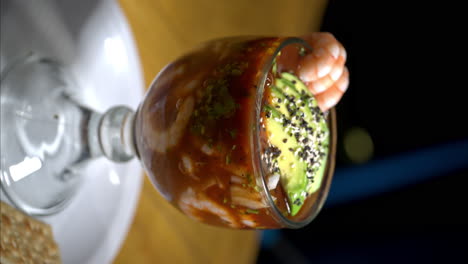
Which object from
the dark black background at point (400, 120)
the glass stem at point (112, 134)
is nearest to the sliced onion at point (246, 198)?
the glass stem at point (112, 134)

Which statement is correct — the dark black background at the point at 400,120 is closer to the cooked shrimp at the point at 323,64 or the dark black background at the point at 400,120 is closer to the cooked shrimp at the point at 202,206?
the cooked shrimp at the point at 323,64

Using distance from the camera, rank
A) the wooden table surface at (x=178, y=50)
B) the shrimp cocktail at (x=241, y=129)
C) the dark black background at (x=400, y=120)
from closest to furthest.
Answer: the shrimp cocktail at (x=241, y=129) → the wooden table surface at (x=178, y=50) → the dark black background at (x=400, y=120)


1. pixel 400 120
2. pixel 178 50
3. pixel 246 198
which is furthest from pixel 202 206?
pixel 400 120

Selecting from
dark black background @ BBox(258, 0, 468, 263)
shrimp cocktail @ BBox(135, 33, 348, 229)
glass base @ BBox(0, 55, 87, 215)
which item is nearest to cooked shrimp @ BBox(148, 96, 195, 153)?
shrimp cocktail @ BBox(135, 33, 348, 229)

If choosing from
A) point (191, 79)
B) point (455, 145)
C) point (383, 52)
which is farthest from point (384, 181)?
point (191, 79)

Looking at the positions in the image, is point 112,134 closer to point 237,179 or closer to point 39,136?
point 39,136

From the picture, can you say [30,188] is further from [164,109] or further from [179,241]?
[179,241]
